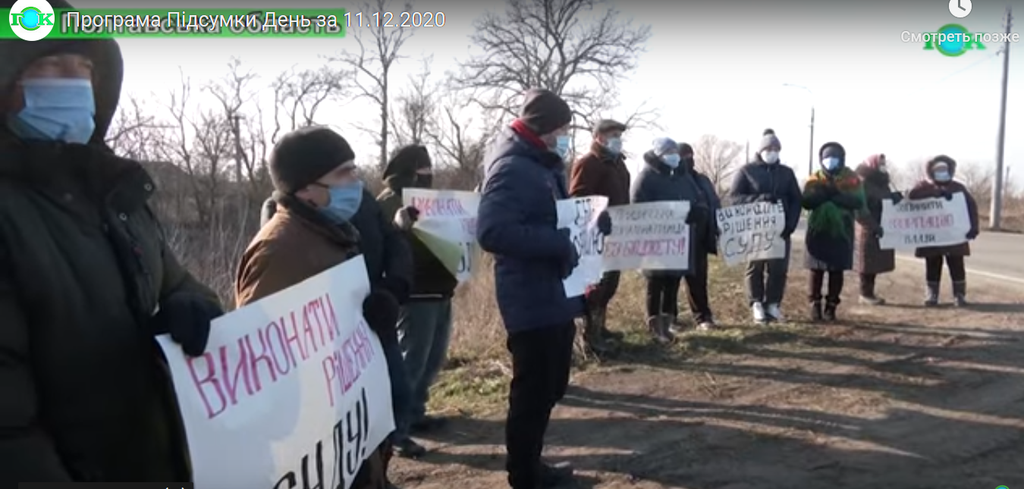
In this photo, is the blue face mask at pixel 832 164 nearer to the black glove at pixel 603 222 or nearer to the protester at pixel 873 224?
the protester at pixel 873 224

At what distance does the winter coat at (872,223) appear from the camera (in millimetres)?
9945

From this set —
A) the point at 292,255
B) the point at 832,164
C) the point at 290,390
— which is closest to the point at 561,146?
the point at 292,255

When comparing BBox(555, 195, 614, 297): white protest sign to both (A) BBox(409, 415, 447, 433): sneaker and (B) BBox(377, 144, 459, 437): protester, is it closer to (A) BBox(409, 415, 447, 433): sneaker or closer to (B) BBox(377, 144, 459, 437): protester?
(B) BBox(377, 144, 459, 437): protester

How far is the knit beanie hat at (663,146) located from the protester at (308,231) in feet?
16.1

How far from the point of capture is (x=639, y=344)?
7.93 meters

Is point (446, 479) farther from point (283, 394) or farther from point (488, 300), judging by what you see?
point (488, 300)

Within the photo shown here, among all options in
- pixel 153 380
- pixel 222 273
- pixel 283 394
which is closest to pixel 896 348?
pixel 283 394

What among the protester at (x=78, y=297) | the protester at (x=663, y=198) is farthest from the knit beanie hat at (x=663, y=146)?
the protester at (x=78, y=297)

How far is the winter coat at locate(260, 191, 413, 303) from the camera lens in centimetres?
449

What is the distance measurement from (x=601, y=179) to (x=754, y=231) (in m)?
2.14

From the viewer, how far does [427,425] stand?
19.5 ft

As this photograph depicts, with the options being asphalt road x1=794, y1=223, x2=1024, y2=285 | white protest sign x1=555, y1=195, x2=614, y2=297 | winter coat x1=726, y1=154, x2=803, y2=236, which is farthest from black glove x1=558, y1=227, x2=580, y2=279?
asphalt road x1=794, y1=223, x2=1024, y2=285

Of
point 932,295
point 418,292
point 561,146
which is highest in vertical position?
point 561,146

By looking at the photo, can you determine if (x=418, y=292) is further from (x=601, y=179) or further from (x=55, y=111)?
(x=55, y=111)
